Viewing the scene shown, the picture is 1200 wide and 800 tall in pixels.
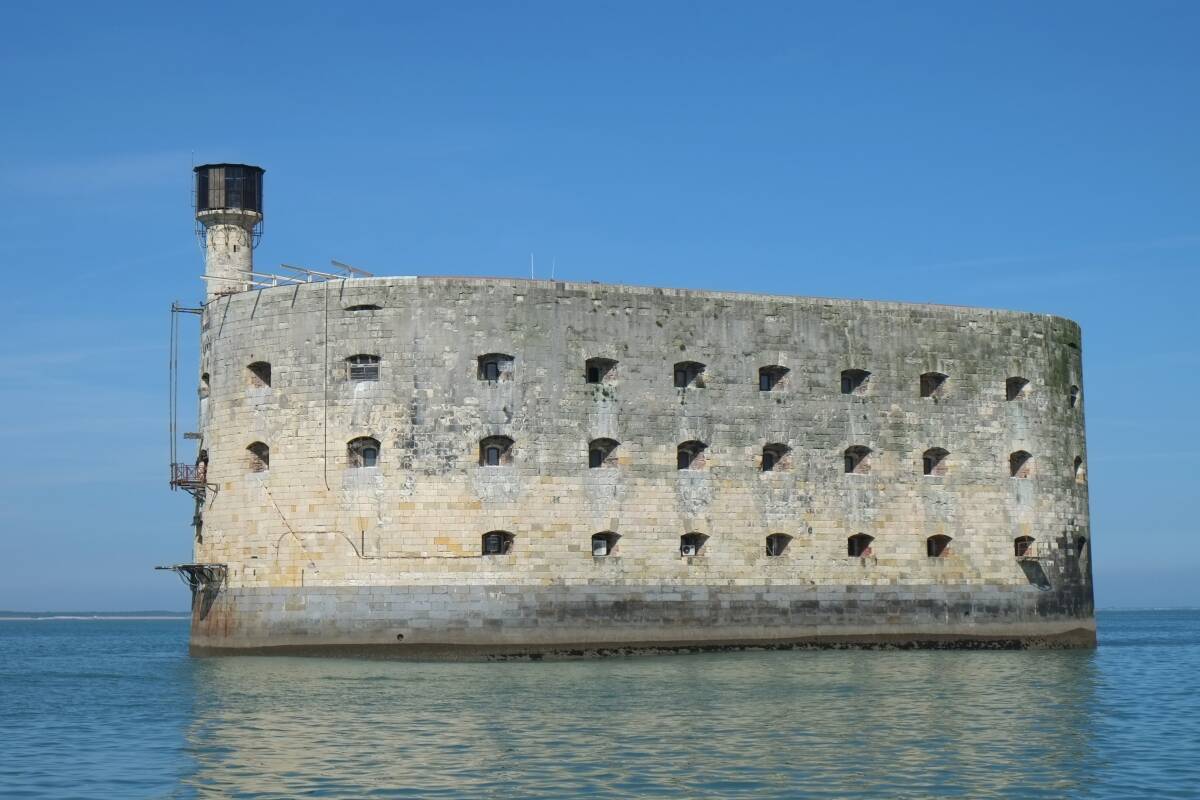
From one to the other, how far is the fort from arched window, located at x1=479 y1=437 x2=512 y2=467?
2.1 inches

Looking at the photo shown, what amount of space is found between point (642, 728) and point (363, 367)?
13256 millimetres

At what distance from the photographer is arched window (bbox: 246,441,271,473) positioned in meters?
32.9

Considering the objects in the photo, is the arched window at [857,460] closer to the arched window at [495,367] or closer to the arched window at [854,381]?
the arched window at [854,381]

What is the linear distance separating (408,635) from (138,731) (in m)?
9.69

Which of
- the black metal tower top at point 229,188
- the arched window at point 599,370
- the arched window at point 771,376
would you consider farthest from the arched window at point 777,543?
the black metal tower top at point 229,188

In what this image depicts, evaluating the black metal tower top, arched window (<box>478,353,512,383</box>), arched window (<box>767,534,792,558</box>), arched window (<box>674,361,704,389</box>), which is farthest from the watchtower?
arched window (<box>767,534,792,558</box>)

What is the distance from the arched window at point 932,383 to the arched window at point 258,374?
14.6 meters

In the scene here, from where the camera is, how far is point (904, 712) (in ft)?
75.5

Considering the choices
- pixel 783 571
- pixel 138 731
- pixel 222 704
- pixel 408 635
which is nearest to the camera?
pixel 138 731

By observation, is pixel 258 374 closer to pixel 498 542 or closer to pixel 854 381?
pixel 498 542

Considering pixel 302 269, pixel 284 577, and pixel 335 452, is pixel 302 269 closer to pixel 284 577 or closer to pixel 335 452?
pixel 335 452

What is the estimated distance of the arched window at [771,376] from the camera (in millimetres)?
34347

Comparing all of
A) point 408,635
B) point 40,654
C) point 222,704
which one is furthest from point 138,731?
point 40,654

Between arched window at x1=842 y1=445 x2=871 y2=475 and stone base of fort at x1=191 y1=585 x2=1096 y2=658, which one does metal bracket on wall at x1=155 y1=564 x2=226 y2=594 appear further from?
arched window at x1=842 y1=445 x2=871 y2=475
